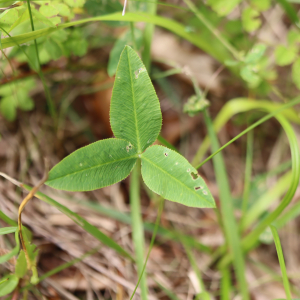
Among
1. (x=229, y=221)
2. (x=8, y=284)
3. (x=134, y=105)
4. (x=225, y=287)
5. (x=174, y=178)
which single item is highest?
(x=134, y=105)

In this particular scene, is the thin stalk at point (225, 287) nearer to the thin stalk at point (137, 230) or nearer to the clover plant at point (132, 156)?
the thin stalk at point (137, 230)

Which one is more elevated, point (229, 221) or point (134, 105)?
point (134, 105)

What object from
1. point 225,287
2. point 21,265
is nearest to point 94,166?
point 21,265

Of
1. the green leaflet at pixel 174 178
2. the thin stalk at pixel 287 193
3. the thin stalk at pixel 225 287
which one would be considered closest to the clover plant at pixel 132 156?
the green leaflet at pixel 174 178

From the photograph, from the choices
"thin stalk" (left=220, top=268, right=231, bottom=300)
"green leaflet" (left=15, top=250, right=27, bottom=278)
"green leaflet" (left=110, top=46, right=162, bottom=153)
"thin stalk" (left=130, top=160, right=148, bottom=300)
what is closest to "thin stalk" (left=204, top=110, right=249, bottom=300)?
"thin stalk" (left=220, top=268, right=231, bottom=300)

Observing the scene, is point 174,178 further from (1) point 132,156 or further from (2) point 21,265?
(2) point 21,265

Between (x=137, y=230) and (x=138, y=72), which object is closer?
(x=138, y=72)

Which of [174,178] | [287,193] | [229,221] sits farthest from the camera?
[229,221]
